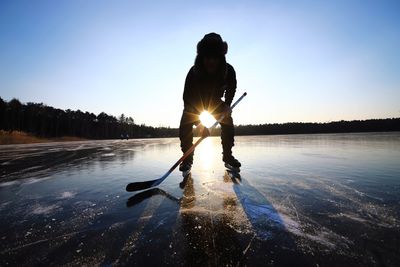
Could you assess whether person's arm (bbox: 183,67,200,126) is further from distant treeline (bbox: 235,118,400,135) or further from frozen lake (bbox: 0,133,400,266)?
distant treeline (bbox: 235,118,400,135)

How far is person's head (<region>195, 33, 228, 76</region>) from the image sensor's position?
3.71 meters

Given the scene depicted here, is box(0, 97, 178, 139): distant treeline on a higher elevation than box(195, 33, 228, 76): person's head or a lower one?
higher

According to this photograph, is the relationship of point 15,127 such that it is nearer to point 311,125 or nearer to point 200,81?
point 200,81

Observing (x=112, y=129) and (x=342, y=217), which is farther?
(x=112, y=129)

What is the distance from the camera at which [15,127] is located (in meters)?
63.5

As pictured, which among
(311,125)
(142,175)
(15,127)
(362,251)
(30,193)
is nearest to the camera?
(362,251)

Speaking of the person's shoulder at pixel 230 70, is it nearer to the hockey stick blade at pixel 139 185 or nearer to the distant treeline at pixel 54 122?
the hockey stick blade at pixel 139 185

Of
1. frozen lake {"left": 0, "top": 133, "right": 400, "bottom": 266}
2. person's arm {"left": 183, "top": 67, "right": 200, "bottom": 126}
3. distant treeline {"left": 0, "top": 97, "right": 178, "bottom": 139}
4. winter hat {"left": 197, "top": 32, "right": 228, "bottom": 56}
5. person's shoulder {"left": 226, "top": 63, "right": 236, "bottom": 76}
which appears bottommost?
frozen lake {"left": 0, "top": 133, "right": 400, "bottom": 266}

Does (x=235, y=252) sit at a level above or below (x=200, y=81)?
below

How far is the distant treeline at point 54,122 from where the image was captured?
63.0 meters

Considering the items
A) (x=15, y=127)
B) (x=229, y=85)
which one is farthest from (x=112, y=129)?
(x=229, y=85)

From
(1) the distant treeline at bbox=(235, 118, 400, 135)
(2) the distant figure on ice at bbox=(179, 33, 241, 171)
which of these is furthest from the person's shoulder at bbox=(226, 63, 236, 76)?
(1) the distant treeline at bbox=(235, 118, 400, 135)

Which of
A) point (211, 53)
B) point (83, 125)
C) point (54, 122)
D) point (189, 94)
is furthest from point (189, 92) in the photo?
point (83, 125)

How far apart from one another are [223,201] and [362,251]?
1.24 metres
